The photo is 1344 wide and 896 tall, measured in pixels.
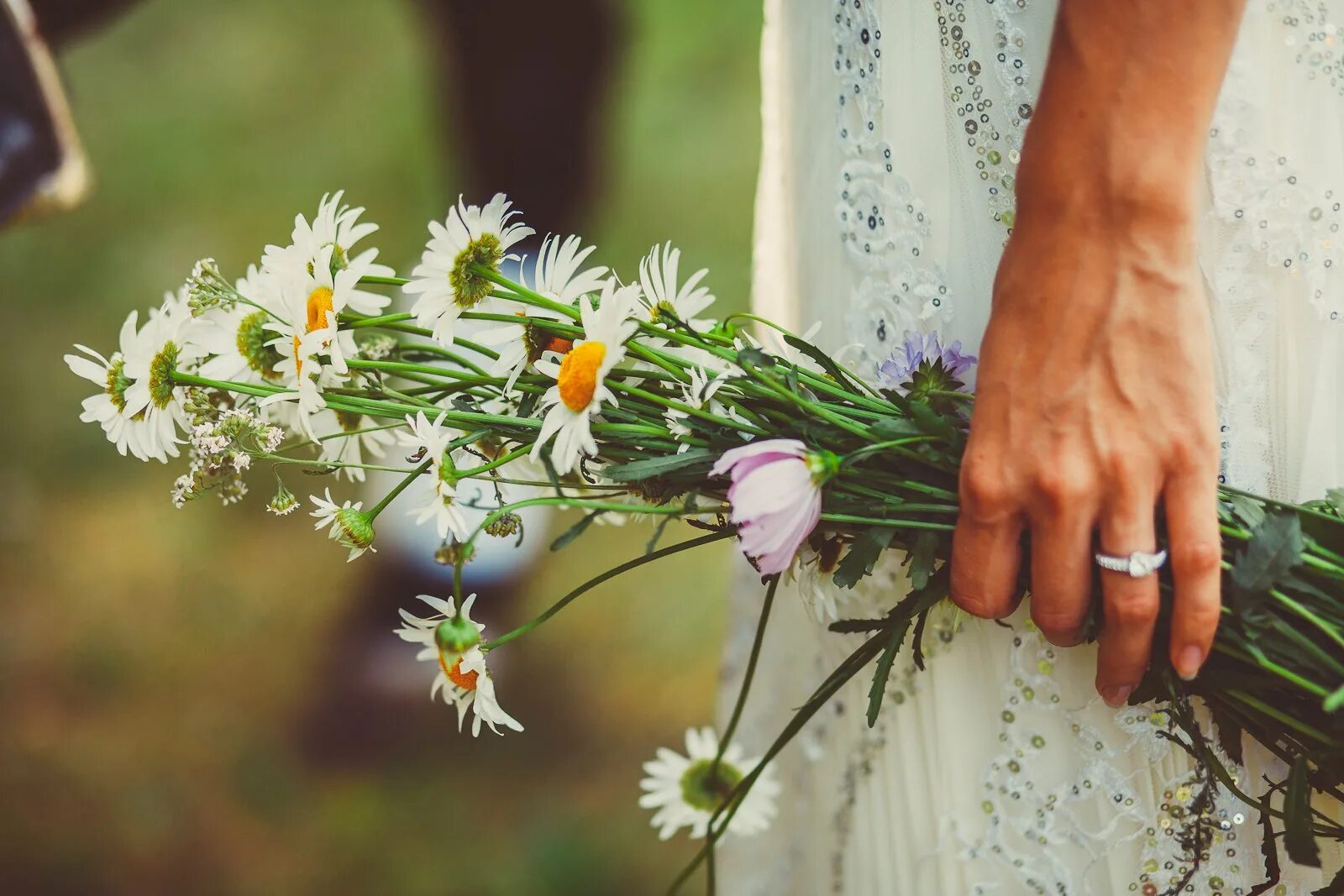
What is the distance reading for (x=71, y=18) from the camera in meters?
1.54

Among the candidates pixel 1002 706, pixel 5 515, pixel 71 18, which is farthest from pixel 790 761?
pixel 5 515

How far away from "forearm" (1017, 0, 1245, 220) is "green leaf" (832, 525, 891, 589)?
182 mm

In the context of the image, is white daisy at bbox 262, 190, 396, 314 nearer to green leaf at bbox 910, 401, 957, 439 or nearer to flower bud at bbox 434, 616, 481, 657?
flower bud at bbox 434, 616, 481, 657

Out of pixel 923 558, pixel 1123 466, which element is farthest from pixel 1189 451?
pixel 923 558

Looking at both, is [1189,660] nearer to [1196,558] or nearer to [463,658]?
[1196,558]

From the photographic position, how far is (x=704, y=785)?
0.77 metres

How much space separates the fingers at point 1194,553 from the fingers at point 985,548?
0.07m

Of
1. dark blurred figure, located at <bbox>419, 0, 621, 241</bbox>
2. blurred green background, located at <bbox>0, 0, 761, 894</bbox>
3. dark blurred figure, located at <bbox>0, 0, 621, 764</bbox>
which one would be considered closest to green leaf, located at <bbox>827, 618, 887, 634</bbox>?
blurred green background, located at <bbox>0, 0, 761, 894</bbox>

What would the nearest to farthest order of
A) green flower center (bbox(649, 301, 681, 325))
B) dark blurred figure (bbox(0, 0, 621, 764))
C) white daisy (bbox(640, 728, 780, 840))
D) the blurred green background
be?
1. green flower center (bbox(649, 301, 681, 325))
2. white daisy (bbox(640, 728, 780, 840))
3. the blurred green background
4. dark blurred figure (bbox(0, 0, 621, 764))

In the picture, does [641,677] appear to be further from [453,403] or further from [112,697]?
[453,403]

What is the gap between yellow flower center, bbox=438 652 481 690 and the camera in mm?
523

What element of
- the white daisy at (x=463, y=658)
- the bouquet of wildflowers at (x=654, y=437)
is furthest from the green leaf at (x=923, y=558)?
the white daisy at (x=463, y=658)

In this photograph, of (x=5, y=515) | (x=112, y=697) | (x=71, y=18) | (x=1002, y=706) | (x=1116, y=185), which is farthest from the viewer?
(x=5, y=515)

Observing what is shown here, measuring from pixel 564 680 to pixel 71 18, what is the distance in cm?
126
